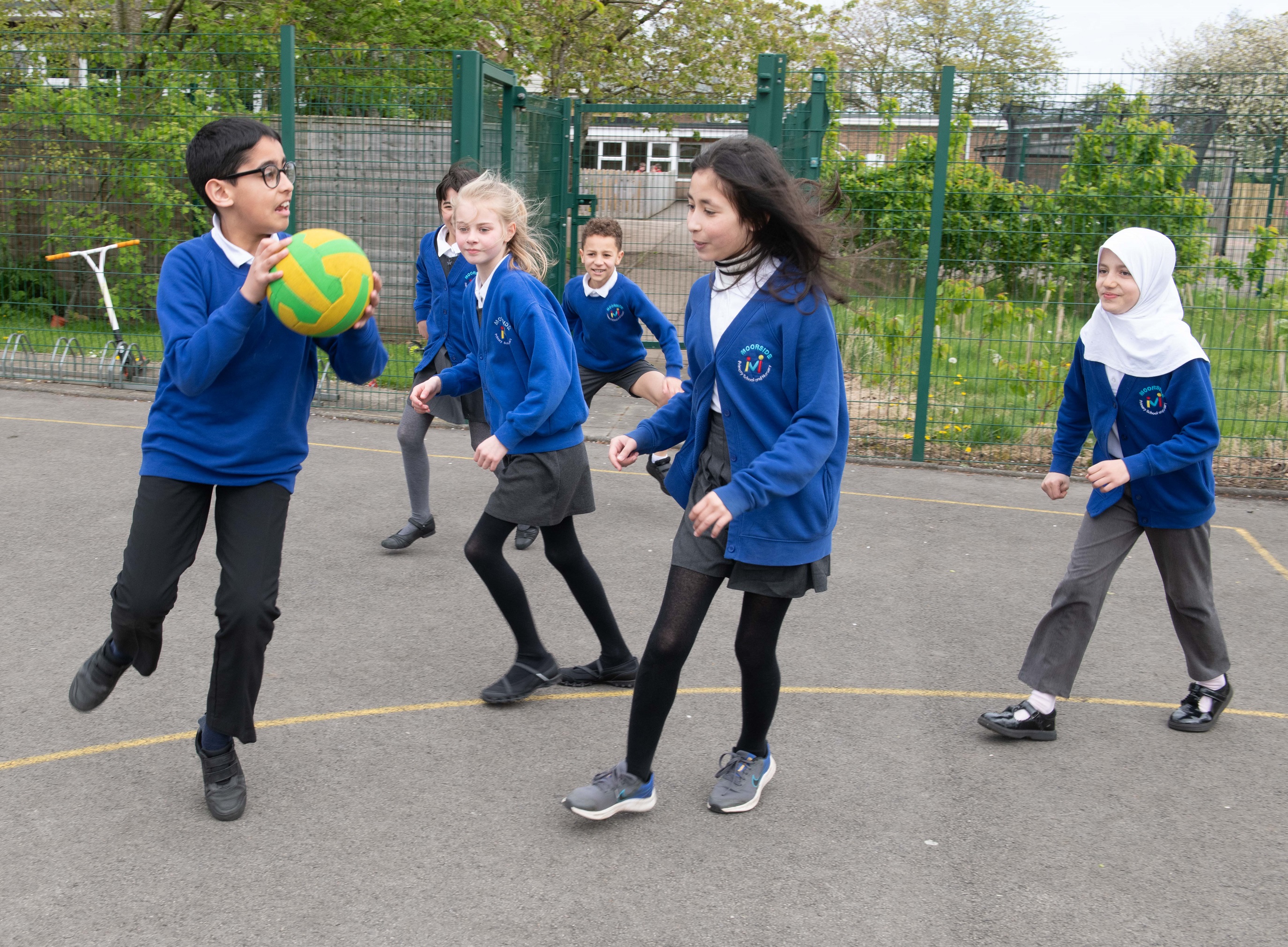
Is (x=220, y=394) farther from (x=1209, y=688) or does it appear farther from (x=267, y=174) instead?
(x=1209, y=688)

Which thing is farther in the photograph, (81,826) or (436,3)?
(436,3)

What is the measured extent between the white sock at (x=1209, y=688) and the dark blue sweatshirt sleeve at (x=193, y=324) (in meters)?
3.50

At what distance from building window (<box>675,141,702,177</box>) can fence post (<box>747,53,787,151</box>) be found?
143 cm

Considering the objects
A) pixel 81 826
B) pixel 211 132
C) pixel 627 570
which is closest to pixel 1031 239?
pixel 627 570

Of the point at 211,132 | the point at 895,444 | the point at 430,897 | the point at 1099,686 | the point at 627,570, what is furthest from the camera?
the point at 895,444

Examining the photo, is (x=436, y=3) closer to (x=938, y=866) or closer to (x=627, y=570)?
(x=627, y=570)

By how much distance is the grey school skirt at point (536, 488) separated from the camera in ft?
13.1

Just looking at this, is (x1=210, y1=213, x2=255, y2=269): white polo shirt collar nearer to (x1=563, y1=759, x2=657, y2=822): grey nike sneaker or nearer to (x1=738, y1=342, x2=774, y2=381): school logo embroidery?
(x1=738, y1=342, x2=774, y2=381): school logo embroidery

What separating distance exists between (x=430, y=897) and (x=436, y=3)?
15.7 m

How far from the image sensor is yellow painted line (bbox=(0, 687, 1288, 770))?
149 inches

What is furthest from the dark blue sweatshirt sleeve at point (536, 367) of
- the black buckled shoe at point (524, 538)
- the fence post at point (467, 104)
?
the fence post at point (467, 104)

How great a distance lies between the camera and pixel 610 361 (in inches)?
260

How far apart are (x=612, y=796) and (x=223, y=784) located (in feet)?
3.73

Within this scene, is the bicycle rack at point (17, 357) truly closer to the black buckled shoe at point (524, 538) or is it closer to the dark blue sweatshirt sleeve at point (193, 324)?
the black buckled shoe at point (524, 538)
